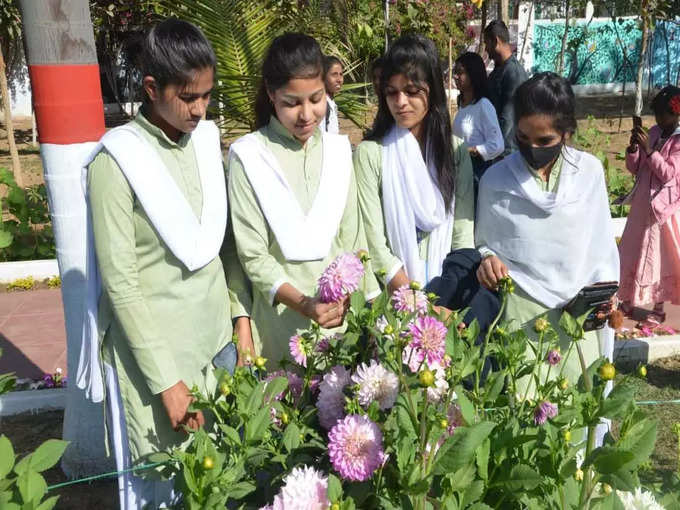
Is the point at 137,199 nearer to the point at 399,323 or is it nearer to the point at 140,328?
the point at 140,328

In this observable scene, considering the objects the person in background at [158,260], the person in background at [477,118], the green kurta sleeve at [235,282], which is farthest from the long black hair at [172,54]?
the person in background at [477,118]

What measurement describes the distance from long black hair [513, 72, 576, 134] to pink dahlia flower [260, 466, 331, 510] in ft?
4.43

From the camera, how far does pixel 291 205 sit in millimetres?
2061

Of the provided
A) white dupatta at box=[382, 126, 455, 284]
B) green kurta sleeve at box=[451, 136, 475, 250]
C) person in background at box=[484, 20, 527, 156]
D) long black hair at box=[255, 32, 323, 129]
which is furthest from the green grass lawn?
person in background at box=[484, 20, 527, 156]

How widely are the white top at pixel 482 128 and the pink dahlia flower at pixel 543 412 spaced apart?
3.70m

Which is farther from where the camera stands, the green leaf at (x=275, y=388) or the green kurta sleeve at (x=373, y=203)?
the green kurta sleeve at (x=373, y=203)

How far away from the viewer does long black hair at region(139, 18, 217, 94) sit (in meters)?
1.76

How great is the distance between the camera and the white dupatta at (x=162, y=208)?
1.81 meters

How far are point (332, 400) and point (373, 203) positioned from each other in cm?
95

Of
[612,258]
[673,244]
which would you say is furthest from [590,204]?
[673,244]

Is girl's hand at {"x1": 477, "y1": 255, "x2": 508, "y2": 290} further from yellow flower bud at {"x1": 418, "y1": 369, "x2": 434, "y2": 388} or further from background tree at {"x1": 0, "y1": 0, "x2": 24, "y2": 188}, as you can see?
background tree at {"x1": 0, "y1": 0, "x2": 24, "y2": 188}

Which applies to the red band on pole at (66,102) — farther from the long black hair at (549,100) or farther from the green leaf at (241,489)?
the green leaf at (241,489)

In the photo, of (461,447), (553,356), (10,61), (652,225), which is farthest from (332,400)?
(10,61)

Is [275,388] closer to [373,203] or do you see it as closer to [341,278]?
[341,278]
